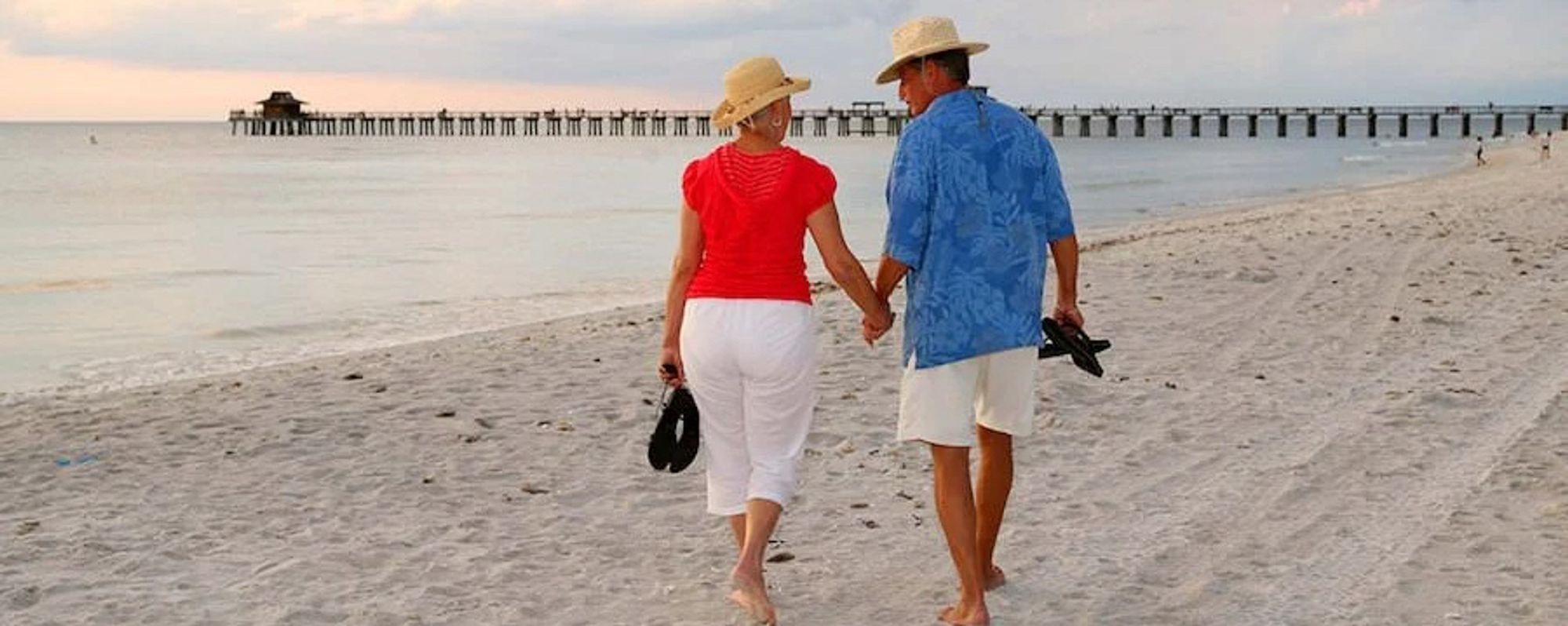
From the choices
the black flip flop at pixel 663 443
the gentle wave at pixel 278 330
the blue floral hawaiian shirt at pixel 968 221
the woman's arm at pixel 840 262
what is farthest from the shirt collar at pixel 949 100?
the gentle wave at pixel 278 330

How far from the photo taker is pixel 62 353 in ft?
43.9

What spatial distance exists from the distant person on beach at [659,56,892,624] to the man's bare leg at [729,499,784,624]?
119mm

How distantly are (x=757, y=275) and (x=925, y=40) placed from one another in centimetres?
72

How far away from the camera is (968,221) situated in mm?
3973

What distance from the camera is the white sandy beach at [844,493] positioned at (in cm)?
461

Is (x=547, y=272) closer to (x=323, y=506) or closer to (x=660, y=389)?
(x=660, y=389)

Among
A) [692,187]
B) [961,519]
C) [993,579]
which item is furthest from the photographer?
[993,579]

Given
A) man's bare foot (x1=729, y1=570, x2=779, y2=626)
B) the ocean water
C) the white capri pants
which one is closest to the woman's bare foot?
man's bare foot (x1=729, y1=570, x2=779, y2=626)

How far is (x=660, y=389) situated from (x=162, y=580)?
3663 millimetres

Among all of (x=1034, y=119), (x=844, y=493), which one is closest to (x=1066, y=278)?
(x=844, y=493)

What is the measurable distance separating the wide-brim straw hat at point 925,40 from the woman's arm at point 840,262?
420 mm

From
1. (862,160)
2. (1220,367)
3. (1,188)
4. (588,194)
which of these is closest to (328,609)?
(1220,367)

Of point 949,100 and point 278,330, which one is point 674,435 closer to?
point 949,100

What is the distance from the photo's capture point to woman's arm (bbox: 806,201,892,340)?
3986 mm
